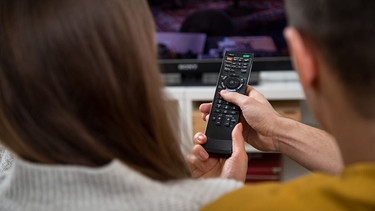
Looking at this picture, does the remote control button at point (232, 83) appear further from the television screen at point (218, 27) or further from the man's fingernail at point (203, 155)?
the television screen at point (218, 27)

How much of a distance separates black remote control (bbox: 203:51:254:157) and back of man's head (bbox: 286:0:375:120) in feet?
1.48

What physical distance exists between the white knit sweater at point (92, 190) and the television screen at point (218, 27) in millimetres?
1578

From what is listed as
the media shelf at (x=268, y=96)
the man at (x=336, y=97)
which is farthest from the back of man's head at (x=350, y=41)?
the media shelf at (x=268, y=96)

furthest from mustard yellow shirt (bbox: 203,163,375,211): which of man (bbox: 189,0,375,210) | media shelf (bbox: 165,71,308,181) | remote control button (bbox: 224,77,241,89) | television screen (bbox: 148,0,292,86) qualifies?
television screen (bbox: 148,0,292,86)

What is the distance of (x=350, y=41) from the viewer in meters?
0.51

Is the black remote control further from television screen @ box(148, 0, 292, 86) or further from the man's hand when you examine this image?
television screen @ box(148, 0, 292, 86)

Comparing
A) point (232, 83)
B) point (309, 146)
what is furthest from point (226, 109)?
point (309, 146)

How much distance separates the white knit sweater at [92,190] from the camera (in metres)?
0.57

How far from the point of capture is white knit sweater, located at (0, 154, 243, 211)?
0.57 meters

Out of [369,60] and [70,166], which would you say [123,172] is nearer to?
[70,166]

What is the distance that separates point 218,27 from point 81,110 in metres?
1.61

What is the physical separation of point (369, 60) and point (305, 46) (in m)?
0.07

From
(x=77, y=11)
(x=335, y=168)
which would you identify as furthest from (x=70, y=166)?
(x=335, y=168)

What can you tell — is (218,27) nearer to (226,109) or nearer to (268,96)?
(268,96)
